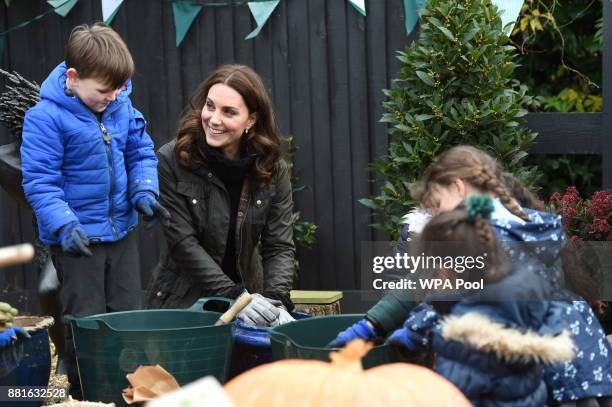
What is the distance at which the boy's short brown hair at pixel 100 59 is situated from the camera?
13.6 feet

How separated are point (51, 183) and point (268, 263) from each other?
1.01 m

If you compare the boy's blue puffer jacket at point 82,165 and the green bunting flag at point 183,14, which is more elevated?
the green bunting flag at point 183,14

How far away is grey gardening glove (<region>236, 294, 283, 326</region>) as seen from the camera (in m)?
3.86

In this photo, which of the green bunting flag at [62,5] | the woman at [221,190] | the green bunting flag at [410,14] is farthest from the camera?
the green bunting flag at [62,5]

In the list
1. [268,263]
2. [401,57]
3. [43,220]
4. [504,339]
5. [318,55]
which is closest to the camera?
[504,339]

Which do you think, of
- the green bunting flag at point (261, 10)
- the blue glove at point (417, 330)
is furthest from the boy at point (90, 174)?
the green bunting flag at point (261, 10)

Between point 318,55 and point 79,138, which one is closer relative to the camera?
point 79,138

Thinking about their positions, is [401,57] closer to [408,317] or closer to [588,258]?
[588,258]

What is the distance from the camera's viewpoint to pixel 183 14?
21.6 feet

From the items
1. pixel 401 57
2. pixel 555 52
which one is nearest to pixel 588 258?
pixel 401 57

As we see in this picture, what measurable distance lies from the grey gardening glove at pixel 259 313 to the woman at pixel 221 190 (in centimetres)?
40

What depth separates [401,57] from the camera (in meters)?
5.72

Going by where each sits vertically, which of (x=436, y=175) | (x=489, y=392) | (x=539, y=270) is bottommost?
(x=489, y=392)

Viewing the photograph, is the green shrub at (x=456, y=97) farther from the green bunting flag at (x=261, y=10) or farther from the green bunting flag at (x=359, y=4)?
the green bunting flag at (x=261, y=10)
